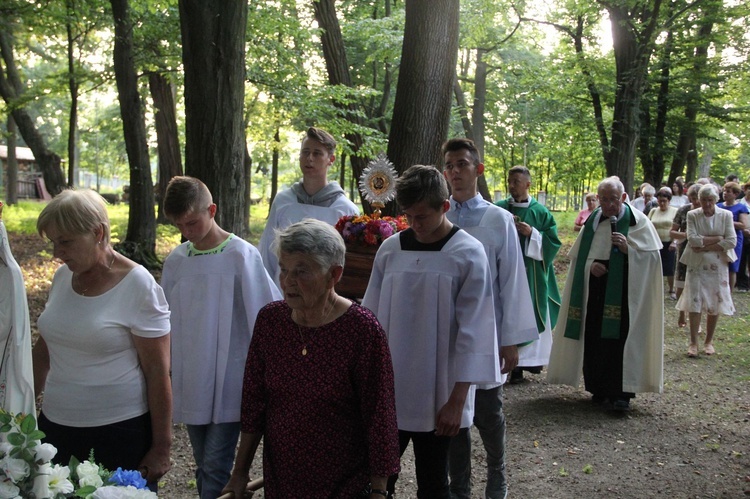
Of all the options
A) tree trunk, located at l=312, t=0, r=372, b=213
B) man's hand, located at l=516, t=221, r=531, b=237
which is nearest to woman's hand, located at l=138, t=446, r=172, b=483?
man's hand, located at l=516, t=221, r=531, b=237

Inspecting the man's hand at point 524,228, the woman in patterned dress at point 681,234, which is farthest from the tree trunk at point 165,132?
the man's hand at point 524,228

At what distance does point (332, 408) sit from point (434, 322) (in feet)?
3.07

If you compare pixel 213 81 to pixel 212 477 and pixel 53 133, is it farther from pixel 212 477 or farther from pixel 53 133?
pixel 53 133

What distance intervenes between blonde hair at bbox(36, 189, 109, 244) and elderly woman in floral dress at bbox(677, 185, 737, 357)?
29.1ft

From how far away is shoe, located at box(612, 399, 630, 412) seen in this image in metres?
7.29

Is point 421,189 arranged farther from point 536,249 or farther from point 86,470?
point 536,249

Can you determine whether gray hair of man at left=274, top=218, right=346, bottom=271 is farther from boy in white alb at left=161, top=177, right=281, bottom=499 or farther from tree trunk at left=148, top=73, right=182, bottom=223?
tree trunk at left=148, top=73, right=182, bottom=223

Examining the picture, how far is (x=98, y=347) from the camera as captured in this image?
2994 mm

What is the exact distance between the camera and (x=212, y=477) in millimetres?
3770

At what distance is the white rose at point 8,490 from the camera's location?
190cm

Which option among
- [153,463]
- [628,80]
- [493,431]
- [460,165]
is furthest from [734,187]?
[153,463]

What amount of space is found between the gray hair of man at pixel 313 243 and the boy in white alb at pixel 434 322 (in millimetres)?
808

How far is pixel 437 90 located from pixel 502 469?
4789mm

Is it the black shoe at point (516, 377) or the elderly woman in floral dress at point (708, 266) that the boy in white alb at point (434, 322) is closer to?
the black shoe at point (516, 377)
